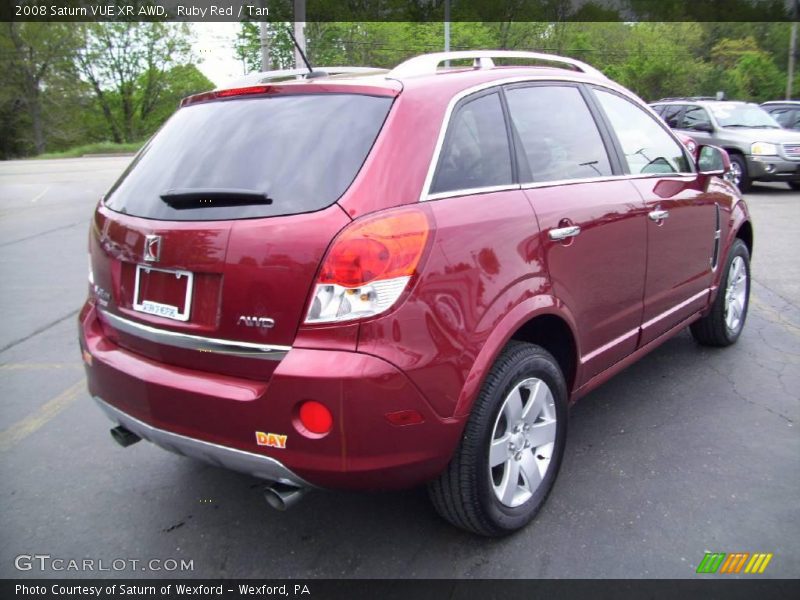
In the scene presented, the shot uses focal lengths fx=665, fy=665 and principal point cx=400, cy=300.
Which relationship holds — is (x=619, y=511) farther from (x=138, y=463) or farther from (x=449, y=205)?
(x=138, y=463)

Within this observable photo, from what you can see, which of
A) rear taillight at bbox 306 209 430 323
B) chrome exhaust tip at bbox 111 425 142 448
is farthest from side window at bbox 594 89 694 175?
chrome exhaust tip at bbox 111 425 142 448

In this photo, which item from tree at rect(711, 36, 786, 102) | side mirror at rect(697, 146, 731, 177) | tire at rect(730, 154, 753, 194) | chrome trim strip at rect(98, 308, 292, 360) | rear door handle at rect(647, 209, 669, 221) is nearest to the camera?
chrome trim strip at rect(98, 308, 292, 360)

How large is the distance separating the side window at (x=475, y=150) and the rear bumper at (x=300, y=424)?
0.74 m

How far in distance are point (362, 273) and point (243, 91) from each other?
1075 millimetres

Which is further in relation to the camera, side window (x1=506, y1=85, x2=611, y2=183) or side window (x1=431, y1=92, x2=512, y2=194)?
side window (x1=506, y1=85, x2=611, y2=183)

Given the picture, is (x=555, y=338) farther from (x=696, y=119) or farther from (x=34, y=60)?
(x=34, y=60)

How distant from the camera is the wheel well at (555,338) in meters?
2.75

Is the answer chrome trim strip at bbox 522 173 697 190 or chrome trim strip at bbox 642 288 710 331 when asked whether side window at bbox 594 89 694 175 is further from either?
chrome trim strip at bbox 642 288 710 331

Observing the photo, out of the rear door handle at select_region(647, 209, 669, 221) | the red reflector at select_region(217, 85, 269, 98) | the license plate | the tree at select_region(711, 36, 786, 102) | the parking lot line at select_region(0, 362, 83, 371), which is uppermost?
the tree at select_region(711, 36, 786, 102)

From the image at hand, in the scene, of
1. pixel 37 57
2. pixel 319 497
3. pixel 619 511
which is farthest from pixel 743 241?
pixel 37 57

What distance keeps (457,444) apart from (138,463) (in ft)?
6.08

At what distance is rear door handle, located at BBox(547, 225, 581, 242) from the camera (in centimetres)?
270

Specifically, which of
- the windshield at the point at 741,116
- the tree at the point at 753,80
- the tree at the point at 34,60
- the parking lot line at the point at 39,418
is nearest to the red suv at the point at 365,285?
the parking lot line at the point at 39,418

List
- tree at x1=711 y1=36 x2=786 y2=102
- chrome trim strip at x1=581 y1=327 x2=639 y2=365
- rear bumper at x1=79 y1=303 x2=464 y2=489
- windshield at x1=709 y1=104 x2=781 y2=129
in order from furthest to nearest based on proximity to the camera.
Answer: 1. tree at x1=711 y1=36 x2=786 y2=102
2. windshield at x1=709 y1=104 x2=781 y2=129
3. chrome trim strip at x1=581 y1=327 x2=639 y2=365
4. rear bumper at x1=79 y1=303 x2=464 y2=489
